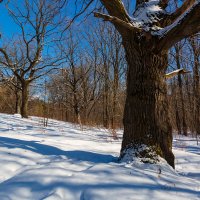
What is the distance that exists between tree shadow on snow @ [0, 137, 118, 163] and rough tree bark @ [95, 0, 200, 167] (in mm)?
427

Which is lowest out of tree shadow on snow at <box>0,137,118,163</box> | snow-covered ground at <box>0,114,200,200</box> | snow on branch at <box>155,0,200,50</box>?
snow-covered ground at <box>0,114,200,200</box>

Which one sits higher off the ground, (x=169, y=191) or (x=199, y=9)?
(x=199, y=9)

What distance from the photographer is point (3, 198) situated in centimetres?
229

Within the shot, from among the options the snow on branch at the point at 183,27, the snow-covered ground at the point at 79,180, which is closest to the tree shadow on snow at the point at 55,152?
the snow-covered ground at the point at 79,180

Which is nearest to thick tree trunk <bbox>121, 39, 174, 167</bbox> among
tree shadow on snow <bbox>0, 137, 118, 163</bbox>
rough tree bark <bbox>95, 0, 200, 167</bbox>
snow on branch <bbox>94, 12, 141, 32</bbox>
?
rough tree bark <bbox>95, 0, 200, 167</bbox>

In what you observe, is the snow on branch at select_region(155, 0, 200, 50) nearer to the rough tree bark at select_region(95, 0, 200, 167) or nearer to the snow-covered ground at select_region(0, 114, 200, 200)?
the rough tree bark at select_region(95, 0, 200, 167)

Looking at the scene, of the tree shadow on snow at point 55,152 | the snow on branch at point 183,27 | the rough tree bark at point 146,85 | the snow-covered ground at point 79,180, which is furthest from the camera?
the tree shadow on snow at point 55,152

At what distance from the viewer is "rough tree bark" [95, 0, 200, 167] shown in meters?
3.84

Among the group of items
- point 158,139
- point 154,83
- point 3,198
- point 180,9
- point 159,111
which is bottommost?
point 3,198

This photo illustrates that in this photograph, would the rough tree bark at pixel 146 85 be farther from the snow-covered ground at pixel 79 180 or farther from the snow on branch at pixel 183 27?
the snow-covered ground at pixel 79 180

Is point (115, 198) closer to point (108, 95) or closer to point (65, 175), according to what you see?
point (65, 175)

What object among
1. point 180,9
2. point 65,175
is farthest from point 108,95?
point 65,175

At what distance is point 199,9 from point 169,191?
2.35 metres

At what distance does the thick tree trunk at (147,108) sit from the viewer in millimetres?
3852
